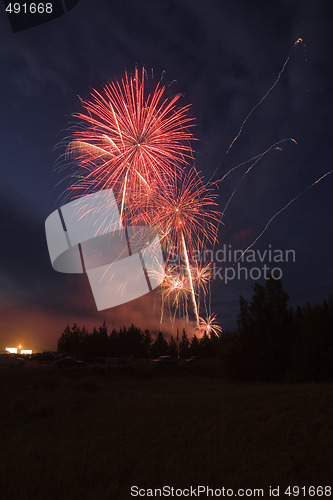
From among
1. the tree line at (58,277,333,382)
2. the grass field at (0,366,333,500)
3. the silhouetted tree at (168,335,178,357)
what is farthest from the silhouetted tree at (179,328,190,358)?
the grass field at (0,366,333,500)

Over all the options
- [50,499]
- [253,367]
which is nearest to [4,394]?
[50,499]

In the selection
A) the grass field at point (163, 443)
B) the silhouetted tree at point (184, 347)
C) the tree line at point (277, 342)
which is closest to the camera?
the grass field at point (163, 443)

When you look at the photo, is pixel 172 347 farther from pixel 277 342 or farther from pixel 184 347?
pixel 277 342

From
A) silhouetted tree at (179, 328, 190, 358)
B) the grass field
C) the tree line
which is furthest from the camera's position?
silhouetted tree at (179, 328, 190, 358)

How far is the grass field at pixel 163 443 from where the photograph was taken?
9.79m

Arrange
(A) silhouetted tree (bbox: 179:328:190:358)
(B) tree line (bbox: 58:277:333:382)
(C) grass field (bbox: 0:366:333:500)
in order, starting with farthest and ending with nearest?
1. (A) silhouetted tree (bbox: 179:328:190:358)
2. (B) tree line (bbox: 58:277:333:382)
3. (C) grass field (bbox: 0:366:333:500)

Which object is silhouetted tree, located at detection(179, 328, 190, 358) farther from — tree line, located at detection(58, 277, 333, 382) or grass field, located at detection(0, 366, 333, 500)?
grass field, located at detection(0, 366, 333, 500)

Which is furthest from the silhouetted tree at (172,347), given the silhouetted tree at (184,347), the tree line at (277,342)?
the tree line at (277,342)

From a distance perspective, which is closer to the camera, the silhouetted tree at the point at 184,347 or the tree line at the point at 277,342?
the tree line at the point at 277,342

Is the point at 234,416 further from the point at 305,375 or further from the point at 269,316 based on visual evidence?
the point at 269,316

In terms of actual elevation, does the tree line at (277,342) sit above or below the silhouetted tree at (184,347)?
above

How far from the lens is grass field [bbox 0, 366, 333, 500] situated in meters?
9.79

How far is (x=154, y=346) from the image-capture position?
95625mm

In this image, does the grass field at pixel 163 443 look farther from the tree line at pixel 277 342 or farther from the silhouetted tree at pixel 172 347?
the silhouetted tree at pixel 172 347
